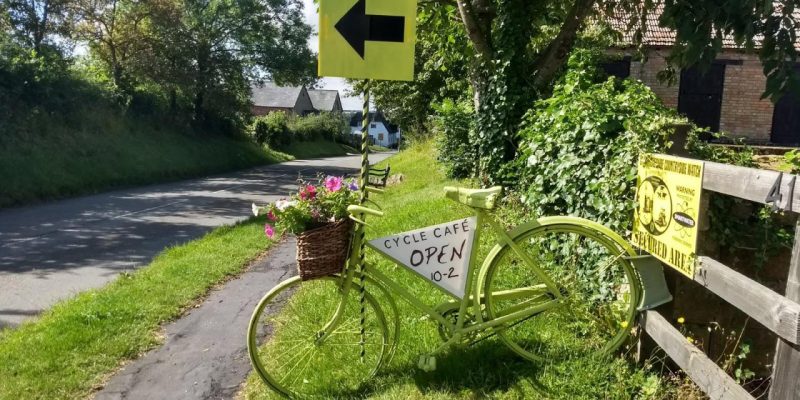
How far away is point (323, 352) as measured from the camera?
3930mm

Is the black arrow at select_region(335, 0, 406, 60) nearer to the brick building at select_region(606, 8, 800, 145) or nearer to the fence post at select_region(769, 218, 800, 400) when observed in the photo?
the fence post at select_region(769, 218, 800, 400)

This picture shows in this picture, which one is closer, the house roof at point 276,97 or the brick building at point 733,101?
the brick building at point 733,101

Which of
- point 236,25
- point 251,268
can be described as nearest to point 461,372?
point 251,268

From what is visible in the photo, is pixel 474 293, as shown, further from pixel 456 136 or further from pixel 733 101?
pixel 733 101

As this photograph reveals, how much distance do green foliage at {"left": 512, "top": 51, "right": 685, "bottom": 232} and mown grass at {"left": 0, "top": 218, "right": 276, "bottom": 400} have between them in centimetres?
348

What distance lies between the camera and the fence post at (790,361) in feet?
7.24

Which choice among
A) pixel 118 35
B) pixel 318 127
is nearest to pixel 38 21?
pixel 118 35

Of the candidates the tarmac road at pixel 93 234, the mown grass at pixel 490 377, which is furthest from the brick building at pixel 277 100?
the mown grass at pixel 490 377

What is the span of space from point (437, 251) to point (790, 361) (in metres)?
1.86

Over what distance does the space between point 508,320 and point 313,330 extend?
1225mm

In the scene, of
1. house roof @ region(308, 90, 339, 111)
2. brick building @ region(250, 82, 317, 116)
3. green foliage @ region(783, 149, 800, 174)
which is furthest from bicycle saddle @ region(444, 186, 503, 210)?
house roof @ region(308, 90, 339, 111)

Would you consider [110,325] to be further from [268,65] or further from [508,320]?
[268,65]

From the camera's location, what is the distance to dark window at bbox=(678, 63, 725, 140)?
56.1 ft

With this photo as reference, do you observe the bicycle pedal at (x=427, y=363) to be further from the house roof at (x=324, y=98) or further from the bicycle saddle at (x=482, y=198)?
the house roof at (x=324, y=98)
